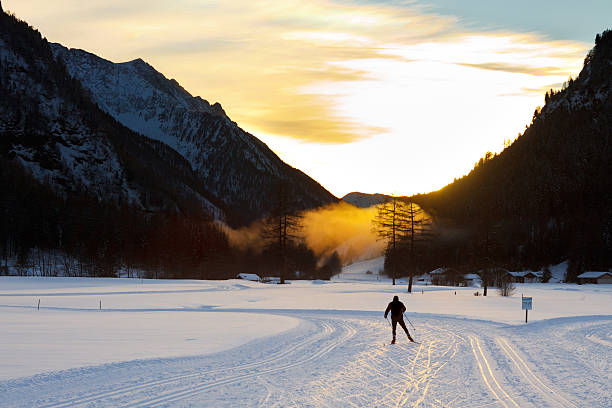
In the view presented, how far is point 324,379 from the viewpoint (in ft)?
45.8

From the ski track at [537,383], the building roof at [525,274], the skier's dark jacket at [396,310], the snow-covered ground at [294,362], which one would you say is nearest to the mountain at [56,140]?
the building roof at [525,274]

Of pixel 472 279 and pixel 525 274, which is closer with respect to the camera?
pixel 472 279

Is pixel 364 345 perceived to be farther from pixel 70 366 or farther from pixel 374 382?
pixel 70 366

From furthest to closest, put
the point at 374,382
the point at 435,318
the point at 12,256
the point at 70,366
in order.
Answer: the point at 12,256 → the point at 435,318 → the point at 70,366 → the point at 374,382

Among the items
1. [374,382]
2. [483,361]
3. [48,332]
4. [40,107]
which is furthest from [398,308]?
[40,107]

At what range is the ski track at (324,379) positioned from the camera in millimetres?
11500

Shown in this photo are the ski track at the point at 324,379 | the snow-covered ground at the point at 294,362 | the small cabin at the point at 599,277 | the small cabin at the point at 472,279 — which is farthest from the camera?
the small cabin at the point at 472,279

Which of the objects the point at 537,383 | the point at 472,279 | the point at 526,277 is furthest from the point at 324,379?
the point at 526,277

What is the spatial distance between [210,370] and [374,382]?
4680mm

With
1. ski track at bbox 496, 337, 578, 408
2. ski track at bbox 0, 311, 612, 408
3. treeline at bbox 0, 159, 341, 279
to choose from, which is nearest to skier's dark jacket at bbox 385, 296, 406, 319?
ski track at bbox 0, 311, 612, 408

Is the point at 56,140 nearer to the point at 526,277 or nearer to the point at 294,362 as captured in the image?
the point at 526,277

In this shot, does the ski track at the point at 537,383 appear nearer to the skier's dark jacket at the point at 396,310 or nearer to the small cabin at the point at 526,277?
the skier's dark jacket at the point at 396,310

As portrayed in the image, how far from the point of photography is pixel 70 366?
14.7m

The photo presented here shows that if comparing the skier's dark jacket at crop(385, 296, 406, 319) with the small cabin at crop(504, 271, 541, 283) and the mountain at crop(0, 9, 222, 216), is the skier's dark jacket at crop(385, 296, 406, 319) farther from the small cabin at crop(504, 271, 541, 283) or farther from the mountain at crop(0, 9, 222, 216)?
the mountain at crop(0, 9, 222, 216)
